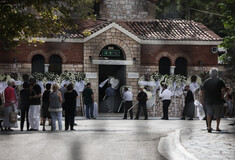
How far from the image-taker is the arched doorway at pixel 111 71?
1309 inches

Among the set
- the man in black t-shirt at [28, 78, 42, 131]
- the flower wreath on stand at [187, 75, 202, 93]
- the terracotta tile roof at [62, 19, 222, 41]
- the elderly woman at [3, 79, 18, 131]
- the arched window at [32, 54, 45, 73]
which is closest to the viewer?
the man in black t-shirt at [28, 78, 42, 131]

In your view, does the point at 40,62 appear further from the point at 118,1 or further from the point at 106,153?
the point at 106,153

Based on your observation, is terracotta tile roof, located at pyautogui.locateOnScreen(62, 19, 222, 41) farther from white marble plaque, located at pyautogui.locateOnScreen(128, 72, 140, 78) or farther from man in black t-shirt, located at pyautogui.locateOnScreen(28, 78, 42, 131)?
man in black t-shirt, located at pyautogui.locateOnScreen(28, 78, 42, 131)

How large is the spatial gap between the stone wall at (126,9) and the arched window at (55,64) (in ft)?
26.7

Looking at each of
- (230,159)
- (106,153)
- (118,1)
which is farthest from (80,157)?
(118,1)

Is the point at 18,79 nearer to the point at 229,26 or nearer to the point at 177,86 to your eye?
the point at 177,86

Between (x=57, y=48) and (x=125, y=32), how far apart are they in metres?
4.42

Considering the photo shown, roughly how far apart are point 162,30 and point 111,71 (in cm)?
476

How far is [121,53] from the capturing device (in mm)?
33562

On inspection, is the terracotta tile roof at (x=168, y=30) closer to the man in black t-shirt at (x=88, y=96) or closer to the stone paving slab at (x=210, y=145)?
the man in black t-shirt at (x=88, y=96)

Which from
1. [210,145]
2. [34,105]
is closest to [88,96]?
[34,105]

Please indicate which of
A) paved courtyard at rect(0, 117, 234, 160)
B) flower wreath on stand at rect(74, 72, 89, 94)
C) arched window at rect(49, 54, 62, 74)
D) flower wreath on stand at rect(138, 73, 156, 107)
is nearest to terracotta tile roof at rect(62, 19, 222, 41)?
arched window at rect(49, 54, 62, 74)

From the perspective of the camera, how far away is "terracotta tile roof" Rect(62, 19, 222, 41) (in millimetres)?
34000

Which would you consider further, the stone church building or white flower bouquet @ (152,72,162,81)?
the stone church building
